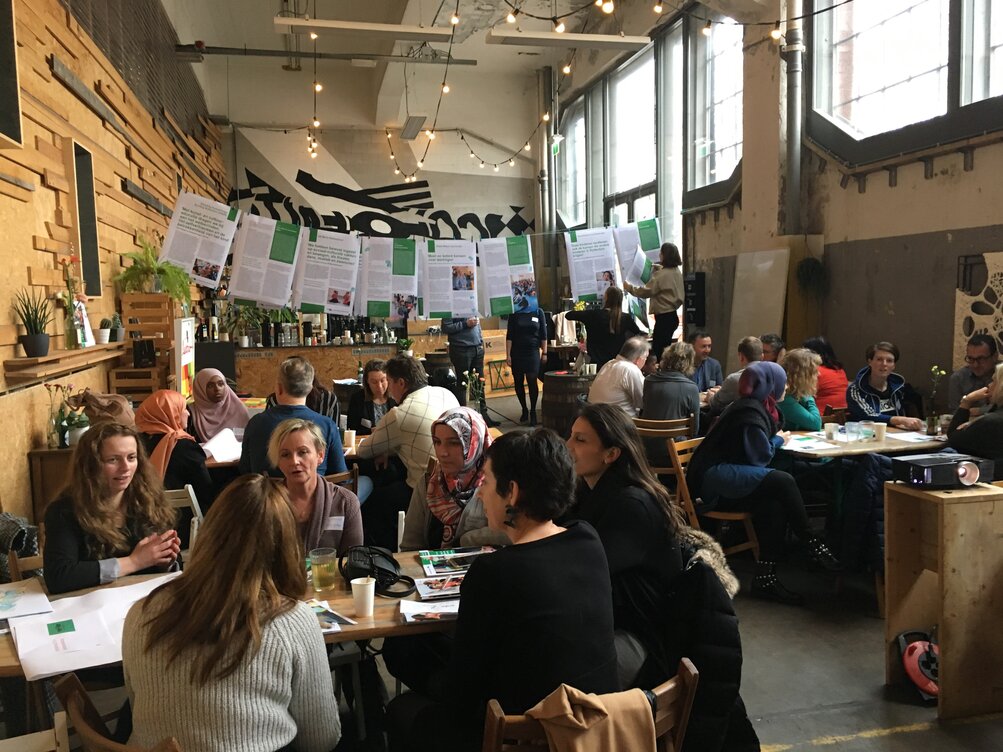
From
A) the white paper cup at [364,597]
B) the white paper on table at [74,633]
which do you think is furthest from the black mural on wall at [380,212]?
the white paper cup at [364,597]

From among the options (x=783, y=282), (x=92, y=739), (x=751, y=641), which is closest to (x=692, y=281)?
(x=783, y=282)

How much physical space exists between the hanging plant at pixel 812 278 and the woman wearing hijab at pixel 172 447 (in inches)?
222

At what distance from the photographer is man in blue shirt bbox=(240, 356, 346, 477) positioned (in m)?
3.70

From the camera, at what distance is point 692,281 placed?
917cm

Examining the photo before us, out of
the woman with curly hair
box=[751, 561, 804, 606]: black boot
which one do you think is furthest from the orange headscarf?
box=[751, 561, 804, 606]: black boot

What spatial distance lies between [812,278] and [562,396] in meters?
2.60

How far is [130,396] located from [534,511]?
215 inches

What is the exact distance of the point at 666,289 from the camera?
8.43 meters

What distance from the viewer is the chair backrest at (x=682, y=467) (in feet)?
13.9

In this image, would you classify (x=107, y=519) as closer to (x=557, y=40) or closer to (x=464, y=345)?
(x=464, y=345)

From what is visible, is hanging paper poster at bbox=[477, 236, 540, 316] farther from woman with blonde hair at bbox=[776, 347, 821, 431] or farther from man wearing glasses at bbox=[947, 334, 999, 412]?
man wearing glasses at bbox=[947, 334, 999, 412]

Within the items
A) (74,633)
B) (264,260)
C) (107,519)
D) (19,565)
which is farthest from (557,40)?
(74,633)

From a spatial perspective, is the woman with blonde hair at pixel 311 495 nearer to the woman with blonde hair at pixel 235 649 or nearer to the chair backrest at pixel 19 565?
the chair backrest at pixel 19 565

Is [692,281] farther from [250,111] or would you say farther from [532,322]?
[250,111]
